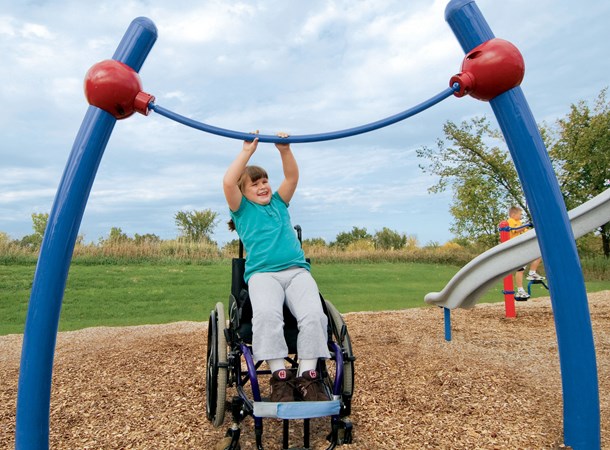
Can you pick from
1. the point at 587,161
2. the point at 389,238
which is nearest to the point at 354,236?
the point at 389,238

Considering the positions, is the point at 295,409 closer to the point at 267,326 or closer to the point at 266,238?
the point at 267,326

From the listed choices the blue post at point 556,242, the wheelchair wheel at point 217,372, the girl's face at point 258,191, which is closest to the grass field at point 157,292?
the wheelchair wheel at point 217,372

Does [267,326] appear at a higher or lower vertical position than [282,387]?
higher

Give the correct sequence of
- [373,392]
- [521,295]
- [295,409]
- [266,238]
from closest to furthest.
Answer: [295,409], [266,238], [373,392], [521,295]

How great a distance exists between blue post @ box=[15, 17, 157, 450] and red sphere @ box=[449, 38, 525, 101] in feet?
5.68

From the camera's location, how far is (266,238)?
2945mm

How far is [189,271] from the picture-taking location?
10922 millimetres

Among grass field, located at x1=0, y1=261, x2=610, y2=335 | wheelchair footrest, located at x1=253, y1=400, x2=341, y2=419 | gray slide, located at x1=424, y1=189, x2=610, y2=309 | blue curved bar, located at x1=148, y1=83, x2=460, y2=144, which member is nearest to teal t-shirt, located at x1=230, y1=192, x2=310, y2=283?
blue curved bar, located at x1=148, y1=83, x2=460, y2=144

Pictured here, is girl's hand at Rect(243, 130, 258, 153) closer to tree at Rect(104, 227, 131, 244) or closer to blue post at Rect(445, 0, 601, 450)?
blue post at Rect(445, 0, 601, 450)

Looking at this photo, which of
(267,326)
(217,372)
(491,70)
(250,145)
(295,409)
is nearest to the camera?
(295,409)

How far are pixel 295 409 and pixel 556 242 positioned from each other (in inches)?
57.6

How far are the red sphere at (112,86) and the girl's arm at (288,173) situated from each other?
0.79 meters

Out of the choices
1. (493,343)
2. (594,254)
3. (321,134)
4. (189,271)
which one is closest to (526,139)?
(321,134)

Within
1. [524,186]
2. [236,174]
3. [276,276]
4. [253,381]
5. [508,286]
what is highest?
[236,174]
